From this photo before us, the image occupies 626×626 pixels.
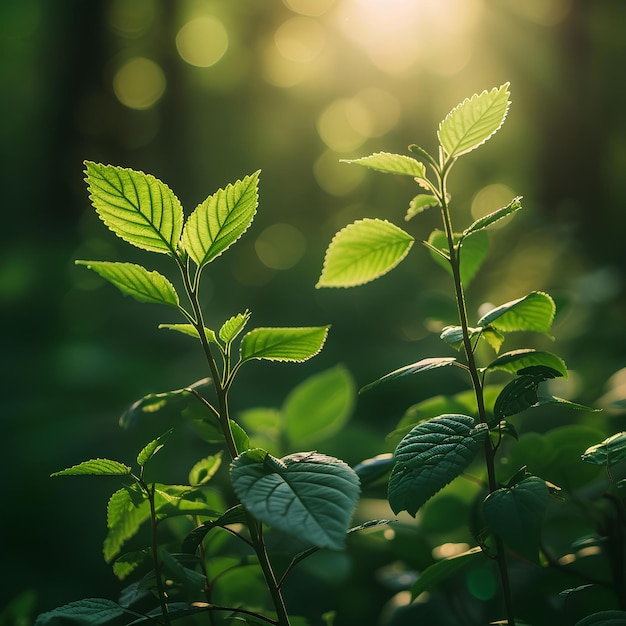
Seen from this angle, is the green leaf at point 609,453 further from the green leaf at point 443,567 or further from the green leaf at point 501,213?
the green leaf at point 501,213

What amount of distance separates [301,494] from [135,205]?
0.36 metres

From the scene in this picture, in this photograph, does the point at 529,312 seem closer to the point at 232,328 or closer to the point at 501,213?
the point at 501,213

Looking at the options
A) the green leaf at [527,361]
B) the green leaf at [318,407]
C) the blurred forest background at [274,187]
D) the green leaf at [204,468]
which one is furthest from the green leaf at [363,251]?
the green leaf at [318,407]

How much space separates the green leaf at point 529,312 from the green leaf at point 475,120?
18 cm

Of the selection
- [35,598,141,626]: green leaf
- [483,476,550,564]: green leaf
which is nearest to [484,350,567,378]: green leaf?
[483,476,550,564]: green leaf

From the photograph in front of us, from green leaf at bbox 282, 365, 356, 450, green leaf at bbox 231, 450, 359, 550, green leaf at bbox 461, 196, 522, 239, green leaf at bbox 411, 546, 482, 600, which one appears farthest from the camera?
green leaf at bbox 282, 365, 356, 450

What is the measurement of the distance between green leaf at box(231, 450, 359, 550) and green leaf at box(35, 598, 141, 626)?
0.24m

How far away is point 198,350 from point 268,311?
641 mm

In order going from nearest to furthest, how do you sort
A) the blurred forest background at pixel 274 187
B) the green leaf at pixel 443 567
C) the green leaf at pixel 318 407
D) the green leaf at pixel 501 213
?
the green leaf at pixel 501 213, the green leaf at pixel 443 567, the green leaf at pixel 318 407, the blurred forest background at pixel 274 187

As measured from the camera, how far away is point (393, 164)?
0.76m

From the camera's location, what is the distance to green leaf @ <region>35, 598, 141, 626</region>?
0.68m

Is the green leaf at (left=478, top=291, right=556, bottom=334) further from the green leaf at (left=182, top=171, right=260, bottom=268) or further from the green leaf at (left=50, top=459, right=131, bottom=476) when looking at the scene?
the green leaf at (left=50, top=459, right=131, bottom=476)

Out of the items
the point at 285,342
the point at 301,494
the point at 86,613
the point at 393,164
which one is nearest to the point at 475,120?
the point at 393,164

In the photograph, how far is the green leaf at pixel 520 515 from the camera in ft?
1.88
